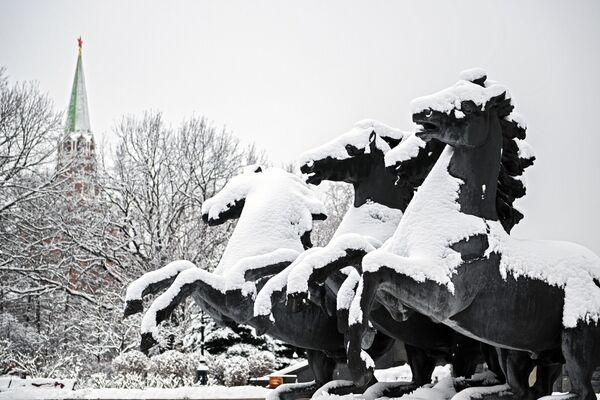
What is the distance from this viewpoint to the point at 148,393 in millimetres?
14648

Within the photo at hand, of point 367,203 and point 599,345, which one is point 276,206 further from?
point 599,345

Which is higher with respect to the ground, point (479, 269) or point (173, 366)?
point (479, 269)

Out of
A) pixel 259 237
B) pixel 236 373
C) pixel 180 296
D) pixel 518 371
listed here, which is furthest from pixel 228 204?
pixel 236 373

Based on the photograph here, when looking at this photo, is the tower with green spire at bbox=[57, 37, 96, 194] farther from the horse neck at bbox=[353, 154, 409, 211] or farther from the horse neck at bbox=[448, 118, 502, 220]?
the horse neck at bbox=[448, 118, 502, 220]

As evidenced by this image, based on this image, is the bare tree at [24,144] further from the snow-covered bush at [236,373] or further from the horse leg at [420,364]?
the horse leg at [420,364]

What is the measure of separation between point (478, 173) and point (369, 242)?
1.36m

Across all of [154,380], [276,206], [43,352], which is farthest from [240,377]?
[43,352]

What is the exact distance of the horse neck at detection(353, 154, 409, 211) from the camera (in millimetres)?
10078

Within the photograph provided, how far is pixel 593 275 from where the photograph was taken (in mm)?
7281

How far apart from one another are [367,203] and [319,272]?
3025mm

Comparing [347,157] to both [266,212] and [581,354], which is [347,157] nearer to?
[266,212]

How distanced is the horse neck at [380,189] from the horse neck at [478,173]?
8.14 ft

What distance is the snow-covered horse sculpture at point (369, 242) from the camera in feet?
24.0

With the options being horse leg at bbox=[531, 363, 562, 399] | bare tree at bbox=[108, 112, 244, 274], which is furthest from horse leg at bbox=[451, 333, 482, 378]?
bare tree at bbox=[108, 112, 244, 274]
